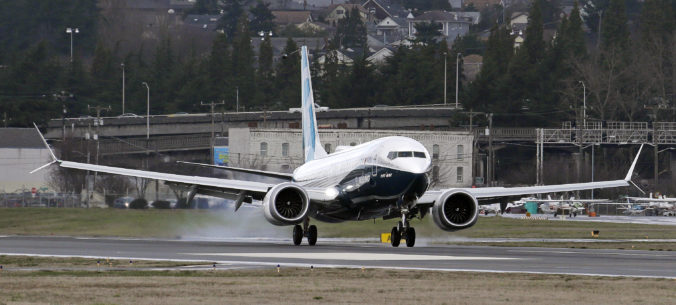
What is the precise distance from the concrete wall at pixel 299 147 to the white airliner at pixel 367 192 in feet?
297

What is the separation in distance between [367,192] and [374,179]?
85 cm

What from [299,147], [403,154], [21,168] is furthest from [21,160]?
[403,154]

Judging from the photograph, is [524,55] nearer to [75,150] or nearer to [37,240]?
[75,150]

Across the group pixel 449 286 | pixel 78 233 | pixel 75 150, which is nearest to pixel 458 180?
pixel 75 150

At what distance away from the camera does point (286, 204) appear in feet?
175

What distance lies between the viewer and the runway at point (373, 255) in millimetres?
40375

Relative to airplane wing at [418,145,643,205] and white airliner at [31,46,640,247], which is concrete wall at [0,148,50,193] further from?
airplane wing at [418,145,643,205]

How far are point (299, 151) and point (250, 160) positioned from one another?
19.2 feet

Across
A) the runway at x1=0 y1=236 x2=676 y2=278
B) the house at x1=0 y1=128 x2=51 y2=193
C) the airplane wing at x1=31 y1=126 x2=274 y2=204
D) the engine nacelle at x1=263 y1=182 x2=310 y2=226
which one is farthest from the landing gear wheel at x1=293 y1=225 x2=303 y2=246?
the house at x1=0 y1=128 x2=51 y2=193

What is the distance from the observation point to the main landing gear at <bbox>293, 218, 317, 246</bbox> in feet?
→ 181

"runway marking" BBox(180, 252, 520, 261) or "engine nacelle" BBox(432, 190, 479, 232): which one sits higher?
"engine nacelle" BBox(432, 190, 479, 232)

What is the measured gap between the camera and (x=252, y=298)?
30406 mm

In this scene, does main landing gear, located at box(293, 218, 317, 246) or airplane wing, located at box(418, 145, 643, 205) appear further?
main landing gear, located at box(293, 218, 317, 246)

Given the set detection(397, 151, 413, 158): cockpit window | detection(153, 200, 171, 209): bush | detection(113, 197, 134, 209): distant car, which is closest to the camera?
detection(397, 151, 413, 158): cockpit window
